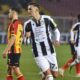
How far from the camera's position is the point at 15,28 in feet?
34.2

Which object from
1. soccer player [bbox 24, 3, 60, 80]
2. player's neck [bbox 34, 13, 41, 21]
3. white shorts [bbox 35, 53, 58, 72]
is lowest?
white shorts [bbox 35, 53, 58, 72]

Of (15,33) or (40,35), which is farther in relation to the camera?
(15,33)

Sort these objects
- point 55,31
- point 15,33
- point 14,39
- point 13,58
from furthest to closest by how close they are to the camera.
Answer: point 13,58, point 15,33, point 14,39, point 55,31

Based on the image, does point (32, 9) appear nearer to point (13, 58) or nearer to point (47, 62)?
point (47, 62)

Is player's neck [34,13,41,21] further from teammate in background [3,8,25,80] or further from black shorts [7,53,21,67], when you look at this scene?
black shorts [7,53,21,67]

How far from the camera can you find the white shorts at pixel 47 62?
9.44m

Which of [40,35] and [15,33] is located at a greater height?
[15,33]

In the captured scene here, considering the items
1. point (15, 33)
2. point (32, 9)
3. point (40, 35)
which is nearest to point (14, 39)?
point (15, 33)

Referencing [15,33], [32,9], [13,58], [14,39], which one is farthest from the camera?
[13,58]

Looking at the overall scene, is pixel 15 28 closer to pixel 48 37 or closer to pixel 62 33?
pixel 48 37

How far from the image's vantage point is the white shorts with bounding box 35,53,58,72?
9.44 metres

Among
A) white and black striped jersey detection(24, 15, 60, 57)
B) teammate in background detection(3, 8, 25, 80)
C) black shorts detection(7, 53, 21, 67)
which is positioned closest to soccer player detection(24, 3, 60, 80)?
white and black striped jersey detection(24, 15, 60, 57)

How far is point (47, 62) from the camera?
31.1 ft

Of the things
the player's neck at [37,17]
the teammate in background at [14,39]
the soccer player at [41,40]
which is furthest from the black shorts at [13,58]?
the player's neck at [37,17]
